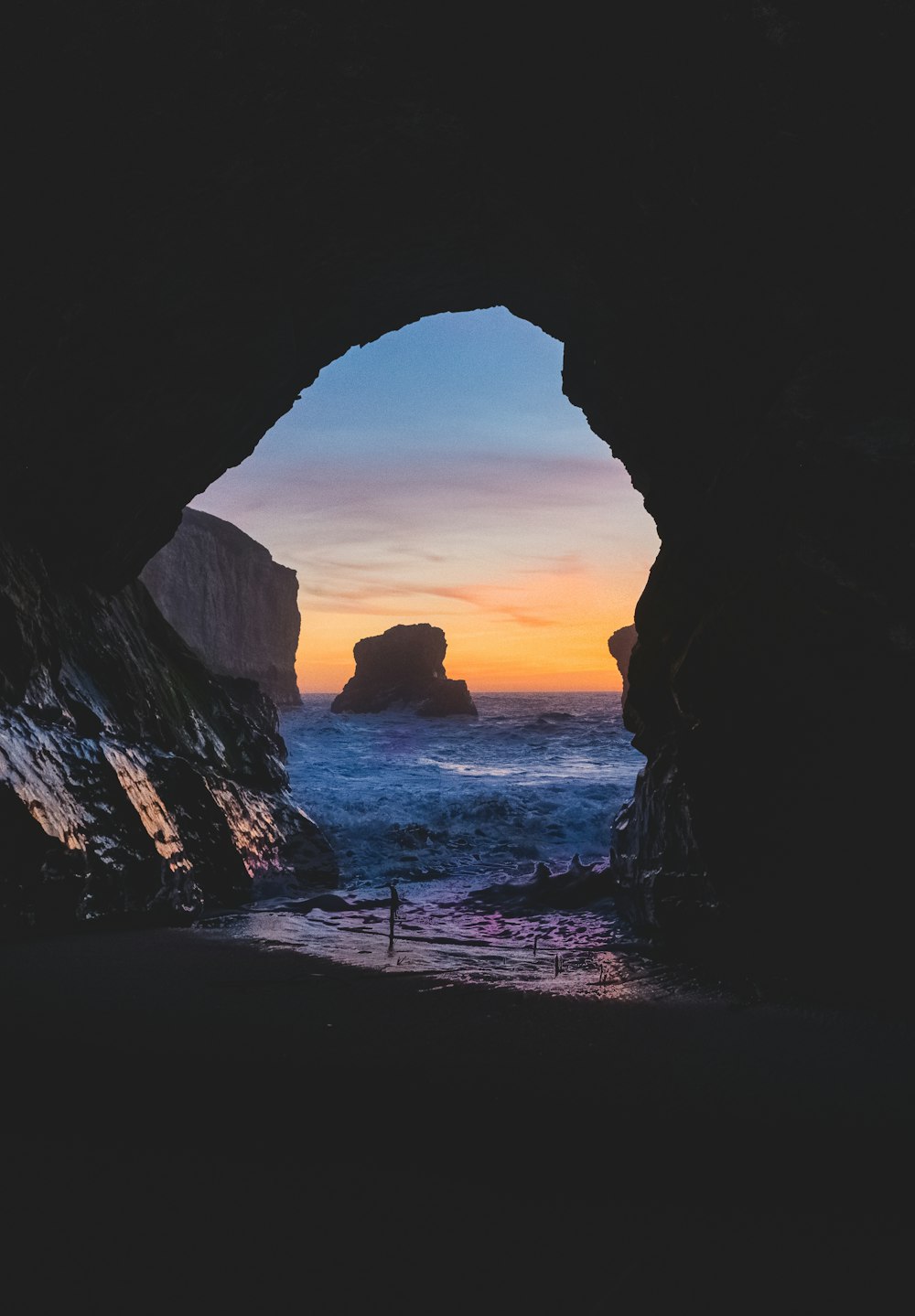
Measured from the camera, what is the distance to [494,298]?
35.1 ft

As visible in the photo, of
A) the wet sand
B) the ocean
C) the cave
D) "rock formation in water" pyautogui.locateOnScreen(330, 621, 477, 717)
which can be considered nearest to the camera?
the wet sand

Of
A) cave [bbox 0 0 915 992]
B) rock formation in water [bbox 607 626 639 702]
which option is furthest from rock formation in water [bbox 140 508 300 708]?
cave [bbox 0 0 915 992]

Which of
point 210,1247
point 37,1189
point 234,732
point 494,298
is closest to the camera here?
point 210,1247

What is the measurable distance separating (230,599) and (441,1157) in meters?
77.8

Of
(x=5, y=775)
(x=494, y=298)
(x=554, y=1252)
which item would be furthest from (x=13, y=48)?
(x=554, y=1252)

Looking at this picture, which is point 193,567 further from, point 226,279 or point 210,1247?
point 210,1247

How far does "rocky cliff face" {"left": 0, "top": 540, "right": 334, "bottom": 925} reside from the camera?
5852 mm

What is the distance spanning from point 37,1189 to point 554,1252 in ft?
5.16

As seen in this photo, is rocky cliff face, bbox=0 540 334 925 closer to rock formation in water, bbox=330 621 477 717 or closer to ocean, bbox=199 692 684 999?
ocean, bbox=199 692 684 999

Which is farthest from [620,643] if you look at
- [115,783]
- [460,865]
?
[115,783]

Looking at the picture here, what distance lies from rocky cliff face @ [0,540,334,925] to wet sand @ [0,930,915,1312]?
210cm

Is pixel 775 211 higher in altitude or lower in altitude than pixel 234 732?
higher

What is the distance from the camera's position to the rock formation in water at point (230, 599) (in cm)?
6764

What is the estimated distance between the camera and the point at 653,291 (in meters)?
6.89
